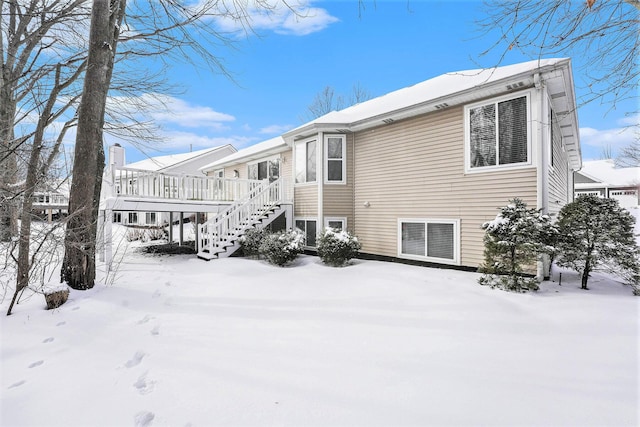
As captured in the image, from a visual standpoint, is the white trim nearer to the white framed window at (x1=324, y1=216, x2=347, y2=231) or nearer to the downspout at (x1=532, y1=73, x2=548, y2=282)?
the downspout at (x1=532, y1=73, x2=548, y2=282)

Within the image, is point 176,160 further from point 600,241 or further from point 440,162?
point 600,241

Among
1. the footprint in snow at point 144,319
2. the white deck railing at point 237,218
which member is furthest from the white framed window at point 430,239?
the footprint in snow at point 144,319

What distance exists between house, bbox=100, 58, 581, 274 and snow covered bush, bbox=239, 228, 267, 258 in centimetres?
41

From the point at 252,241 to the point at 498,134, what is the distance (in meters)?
7.13

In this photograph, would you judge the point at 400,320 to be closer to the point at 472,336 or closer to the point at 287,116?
the point at 472,336

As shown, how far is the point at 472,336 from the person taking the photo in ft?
12.0

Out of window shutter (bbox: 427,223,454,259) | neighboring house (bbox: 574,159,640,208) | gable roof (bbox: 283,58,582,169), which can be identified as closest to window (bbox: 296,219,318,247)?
gable roof (bbox: 283,58,582,169)

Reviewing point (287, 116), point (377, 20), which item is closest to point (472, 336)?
point (377, 20)

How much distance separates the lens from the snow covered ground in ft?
7.53

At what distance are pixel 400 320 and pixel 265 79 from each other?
11027mm

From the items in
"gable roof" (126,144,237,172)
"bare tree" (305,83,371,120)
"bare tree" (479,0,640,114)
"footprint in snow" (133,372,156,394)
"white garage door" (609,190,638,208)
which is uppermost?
"bare tree" (305,83,371,120)

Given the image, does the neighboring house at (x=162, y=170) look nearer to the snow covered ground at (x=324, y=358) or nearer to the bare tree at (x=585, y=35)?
the snow covered ground at (x=324, y=358)

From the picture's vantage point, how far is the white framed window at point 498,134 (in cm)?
650

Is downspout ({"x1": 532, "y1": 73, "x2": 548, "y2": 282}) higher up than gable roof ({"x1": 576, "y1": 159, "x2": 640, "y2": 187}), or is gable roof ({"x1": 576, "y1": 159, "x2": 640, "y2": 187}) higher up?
gable roof ({"x1": 576, "y1": 159, "x2": 640, "y2": 187})
